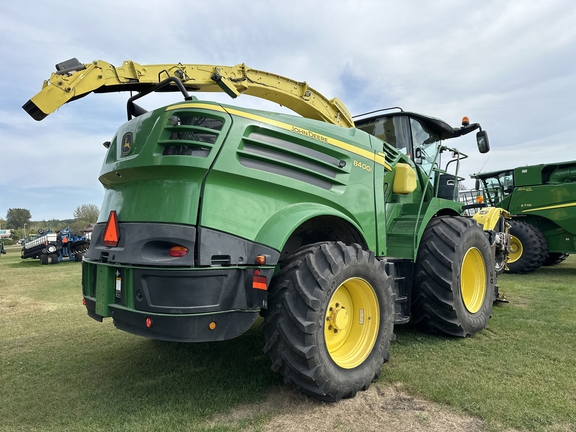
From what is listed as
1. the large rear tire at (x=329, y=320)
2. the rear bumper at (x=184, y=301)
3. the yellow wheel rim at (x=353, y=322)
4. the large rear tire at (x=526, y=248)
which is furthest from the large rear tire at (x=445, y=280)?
the large rear tire at (x=526, y=248)

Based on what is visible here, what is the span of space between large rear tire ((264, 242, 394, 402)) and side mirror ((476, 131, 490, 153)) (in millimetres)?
2781

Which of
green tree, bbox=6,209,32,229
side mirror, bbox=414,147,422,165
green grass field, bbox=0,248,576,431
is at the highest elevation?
green tree, bbox=6,209,32,229

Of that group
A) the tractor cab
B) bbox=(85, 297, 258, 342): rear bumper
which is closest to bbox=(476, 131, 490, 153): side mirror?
the tractor cab

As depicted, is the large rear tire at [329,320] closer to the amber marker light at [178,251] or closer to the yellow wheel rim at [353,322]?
the yellow wheel rim at [353,322]

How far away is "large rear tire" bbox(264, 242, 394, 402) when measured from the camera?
2750 mm

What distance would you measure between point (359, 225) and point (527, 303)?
4210 mm

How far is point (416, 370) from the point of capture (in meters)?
3.45

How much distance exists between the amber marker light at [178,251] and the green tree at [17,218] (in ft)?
312

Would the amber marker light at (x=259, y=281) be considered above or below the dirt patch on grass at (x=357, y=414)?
above

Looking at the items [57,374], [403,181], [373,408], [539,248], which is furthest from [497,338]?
[539,248]

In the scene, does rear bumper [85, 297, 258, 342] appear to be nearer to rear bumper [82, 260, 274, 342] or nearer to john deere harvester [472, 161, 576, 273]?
rear bumper [82, 260, 274, 342]

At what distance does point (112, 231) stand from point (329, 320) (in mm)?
1785

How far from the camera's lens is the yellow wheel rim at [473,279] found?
16.0 ft

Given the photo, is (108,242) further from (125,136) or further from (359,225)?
Answer: (359,225)
